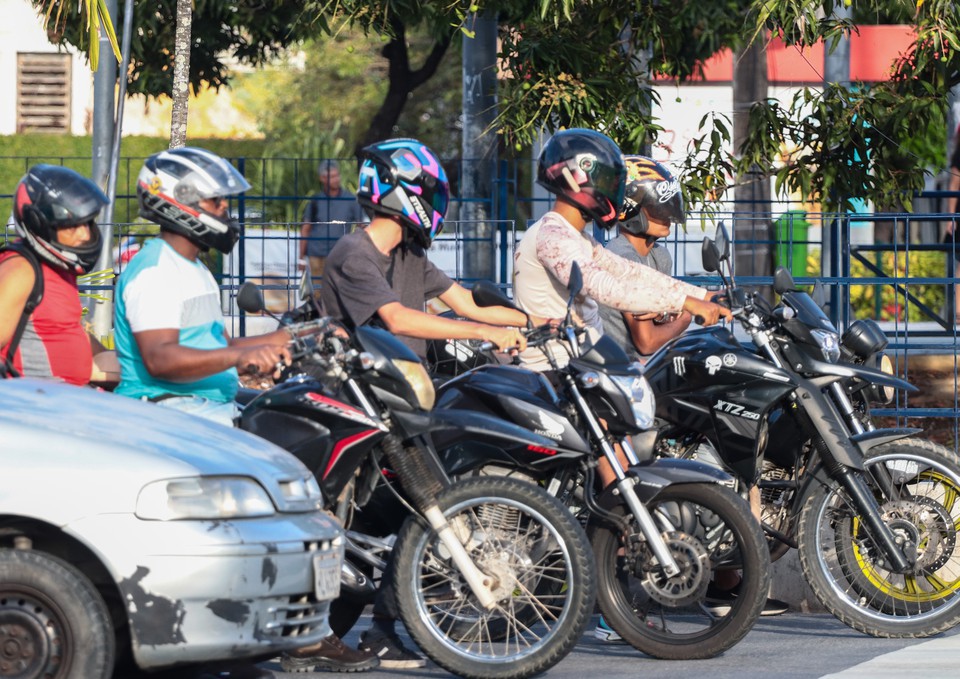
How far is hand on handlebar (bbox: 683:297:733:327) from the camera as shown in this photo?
648 centimetres

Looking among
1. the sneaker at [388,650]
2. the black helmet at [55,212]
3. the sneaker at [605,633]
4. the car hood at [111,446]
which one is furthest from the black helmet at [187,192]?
the sneaker at [605,633]

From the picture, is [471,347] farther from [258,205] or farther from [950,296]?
[258,205]

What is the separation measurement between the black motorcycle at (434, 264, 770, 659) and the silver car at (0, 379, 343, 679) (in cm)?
110

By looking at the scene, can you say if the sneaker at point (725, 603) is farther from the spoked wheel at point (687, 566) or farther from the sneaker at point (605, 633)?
the sneaker at point (605, 633)

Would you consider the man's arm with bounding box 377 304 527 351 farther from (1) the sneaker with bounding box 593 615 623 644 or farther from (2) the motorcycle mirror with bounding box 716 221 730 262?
(1) the sneaker with bounding box 593 615 623 644

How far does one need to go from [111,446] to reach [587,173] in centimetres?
246

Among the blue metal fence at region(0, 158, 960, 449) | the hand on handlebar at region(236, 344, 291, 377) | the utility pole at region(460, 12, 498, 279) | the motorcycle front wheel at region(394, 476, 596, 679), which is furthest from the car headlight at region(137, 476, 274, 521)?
the utility pole at region(460, 12, 498, 279)

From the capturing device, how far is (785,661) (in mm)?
6590

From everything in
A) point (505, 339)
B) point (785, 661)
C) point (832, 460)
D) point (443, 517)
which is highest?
point (505, 339)

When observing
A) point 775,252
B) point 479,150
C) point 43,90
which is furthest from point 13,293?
point 43,90

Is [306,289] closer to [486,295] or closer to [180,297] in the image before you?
[180,297]

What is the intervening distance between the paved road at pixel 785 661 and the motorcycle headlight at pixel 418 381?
1070mm

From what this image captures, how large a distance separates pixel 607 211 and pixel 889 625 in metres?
1.90

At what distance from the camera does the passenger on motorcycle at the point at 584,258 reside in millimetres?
6543
